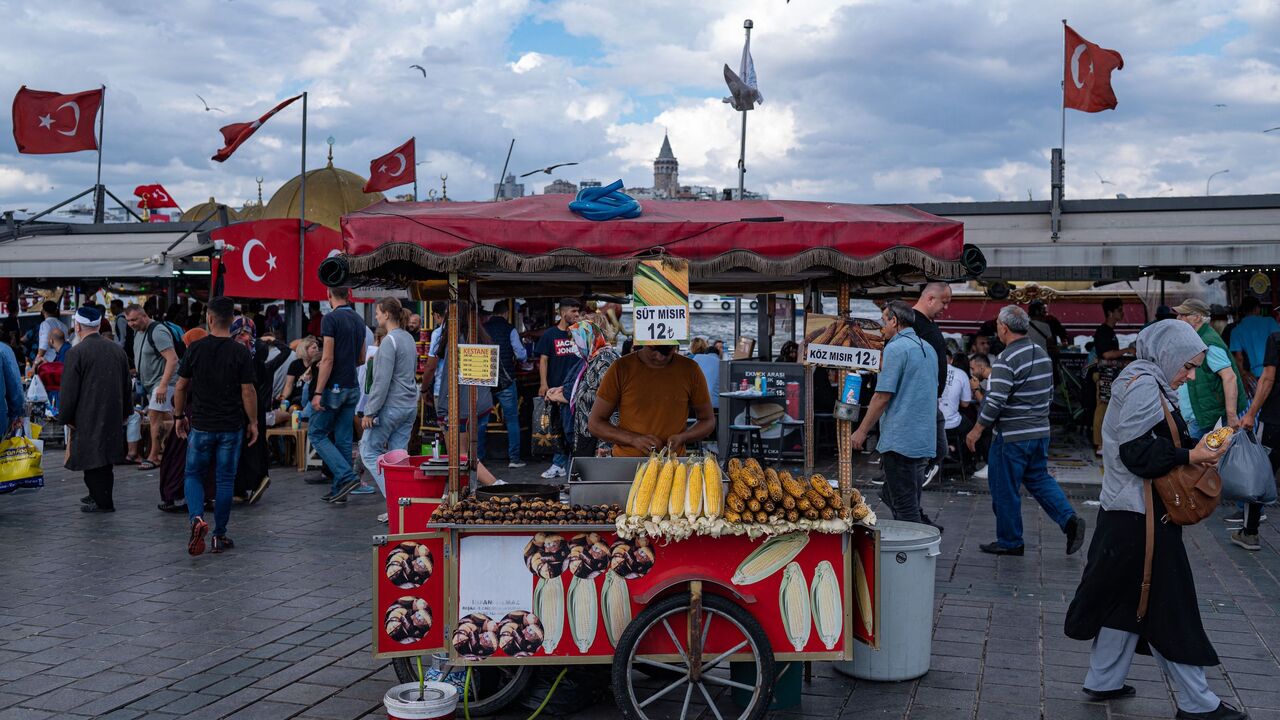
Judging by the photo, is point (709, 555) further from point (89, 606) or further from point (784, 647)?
point (89, 606)

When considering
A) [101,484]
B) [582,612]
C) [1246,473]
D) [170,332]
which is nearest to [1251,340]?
[1246,473]

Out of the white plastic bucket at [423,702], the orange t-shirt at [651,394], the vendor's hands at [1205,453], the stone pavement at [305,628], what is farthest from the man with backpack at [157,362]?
the vendor's hands at [1205,453]

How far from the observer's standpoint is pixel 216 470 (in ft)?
27.9

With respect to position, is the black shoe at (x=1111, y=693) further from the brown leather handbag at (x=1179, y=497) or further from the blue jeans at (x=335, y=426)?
the blue jeans at (x=335, y=426)

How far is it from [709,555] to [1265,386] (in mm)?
6435

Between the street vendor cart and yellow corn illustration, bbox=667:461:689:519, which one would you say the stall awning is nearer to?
the street vendor cart

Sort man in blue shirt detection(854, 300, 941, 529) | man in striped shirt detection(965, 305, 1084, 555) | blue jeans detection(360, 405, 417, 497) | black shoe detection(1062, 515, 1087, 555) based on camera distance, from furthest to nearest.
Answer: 1. blue jeans detection(360, 405, 417, 497)
2. black shoe detection(1062, 515, 1087, 555)
3. man in striped shirt detection(965, 305, 1084, 555)
4. man in blue shirt detection(854, 300, 941, 529)

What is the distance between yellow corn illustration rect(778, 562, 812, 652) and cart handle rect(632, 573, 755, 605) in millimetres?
170

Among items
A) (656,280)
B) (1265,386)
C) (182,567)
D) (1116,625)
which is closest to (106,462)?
(182,567)

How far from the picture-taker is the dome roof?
1395 inches

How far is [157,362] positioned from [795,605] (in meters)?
9.89

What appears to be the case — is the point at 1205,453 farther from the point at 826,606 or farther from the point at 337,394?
the point at 337,394

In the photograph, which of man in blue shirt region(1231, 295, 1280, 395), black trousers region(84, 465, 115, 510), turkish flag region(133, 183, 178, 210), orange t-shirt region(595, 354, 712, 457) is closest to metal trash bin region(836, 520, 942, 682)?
orange t-shirt region(595, 354, 712, 457)

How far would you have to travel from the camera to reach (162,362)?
40.9 ft
